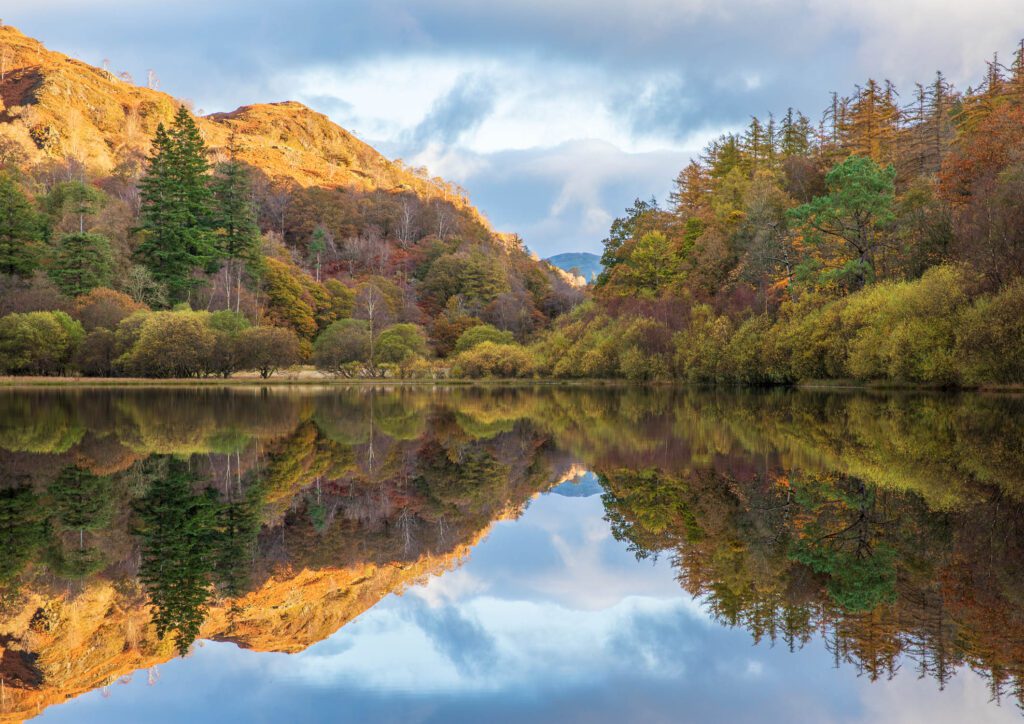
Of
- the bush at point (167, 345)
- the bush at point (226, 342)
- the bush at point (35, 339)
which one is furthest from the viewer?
the bush at point (226, 342)

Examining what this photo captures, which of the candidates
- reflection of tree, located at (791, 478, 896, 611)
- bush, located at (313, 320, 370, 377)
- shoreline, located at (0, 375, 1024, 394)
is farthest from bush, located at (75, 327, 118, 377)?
reflection of tree, located at (791, 478, 896, 611)

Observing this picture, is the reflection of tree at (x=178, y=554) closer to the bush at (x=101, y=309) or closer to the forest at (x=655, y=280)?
the forest at (x=655, y=280)

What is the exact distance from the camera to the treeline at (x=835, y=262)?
101 feet

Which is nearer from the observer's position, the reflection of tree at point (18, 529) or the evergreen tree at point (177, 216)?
the reflection of tree at point (18, 529)

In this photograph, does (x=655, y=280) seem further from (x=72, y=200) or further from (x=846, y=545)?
(x=846, y=545)

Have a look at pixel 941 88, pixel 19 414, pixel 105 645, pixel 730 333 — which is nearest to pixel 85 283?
pixel 19 414

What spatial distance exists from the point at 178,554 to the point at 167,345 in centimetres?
4997

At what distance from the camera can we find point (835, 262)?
45.1 m

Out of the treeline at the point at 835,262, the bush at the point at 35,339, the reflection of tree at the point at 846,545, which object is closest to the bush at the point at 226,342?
the bush at the point at 35,339

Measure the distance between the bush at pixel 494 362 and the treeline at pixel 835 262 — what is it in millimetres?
1805

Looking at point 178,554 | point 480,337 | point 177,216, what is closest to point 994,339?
point 178,554

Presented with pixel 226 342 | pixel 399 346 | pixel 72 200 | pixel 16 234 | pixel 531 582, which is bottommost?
pixel 531 582

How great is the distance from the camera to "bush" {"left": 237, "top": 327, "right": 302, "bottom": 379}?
56.9 meters

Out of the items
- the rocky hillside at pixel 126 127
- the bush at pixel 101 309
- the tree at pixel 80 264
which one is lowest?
the bush at pixel 101 309
